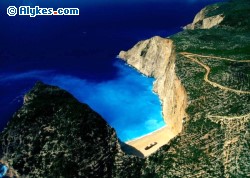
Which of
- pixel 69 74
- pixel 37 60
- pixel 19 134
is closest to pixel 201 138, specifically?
pixel 19 134

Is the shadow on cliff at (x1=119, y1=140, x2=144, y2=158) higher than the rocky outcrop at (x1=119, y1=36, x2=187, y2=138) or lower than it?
lower

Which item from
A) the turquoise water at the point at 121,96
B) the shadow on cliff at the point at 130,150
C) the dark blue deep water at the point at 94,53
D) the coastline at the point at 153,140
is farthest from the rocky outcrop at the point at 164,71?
the shadow on cliff at the point at 130,150

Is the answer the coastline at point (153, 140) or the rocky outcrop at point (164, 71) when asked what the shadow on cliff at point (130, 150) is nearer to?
the coastline at point (153, 140)

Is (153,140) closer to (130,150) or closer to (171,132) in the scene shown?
(171,132)

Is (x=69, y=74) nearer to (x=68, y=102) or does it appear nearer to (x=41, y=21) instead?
(x=68, y=102)

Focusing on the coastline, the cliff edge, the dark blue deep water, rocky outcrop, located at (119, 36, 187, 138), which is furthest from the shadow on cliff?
rocky outcrop, located at (119, 36, 187, 138)

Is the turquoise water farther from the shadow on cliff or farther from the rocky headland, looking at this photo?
the rocky headland
